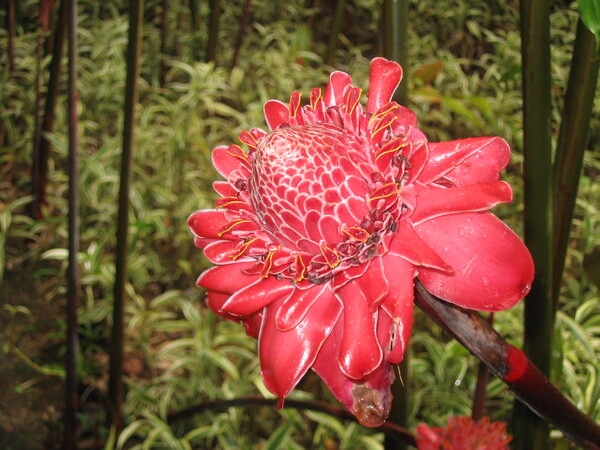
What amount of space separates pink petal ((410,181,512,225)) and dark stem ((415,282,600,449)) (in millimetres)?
47

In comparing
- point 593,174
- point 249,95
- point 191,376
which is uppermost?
point 249,95

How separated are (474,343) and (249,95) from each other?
1904 millimetres

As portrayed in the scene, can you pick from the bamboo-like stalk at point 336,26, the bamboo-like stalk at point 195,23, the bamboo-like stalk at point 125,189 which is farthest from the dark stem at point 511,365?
the bamboo-like stalk at point 195,23

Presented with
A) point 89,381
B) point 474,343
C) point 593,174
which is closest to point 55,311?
point 89,381

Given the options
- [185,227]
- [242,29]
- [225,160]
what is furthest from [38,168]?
[225,160]

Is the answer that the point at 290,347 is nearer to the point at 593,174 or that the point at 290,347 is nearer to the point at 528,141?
the point at 528,141

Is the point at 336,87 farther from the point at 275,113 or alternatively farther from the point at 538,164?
the point at 538,164

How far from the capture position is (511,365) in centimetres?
35

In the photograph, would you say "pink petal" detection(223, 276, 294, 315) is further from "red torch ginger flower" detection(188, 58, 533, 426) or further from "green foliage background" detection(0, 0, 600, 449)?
"green foliage background" detection(0, 0, 600, 449)

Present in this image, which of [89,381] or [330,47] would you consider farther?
[330,47]

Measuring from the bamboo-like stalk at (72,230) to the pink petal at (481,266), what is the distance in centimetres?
58

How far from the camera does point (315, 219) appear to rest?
0.38 meters

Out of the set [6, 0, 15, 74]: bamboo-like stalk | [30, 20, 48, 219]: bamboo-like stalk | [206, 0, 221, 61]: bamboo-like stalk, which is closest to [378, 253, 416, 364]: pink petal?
[30, 20, 48, 219]: bamboo-like stalk

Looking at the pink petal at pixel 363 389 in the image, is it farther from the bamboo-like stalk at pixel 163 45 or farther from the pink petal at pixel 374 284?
the bamboo-like stalk at pixel 163 45
